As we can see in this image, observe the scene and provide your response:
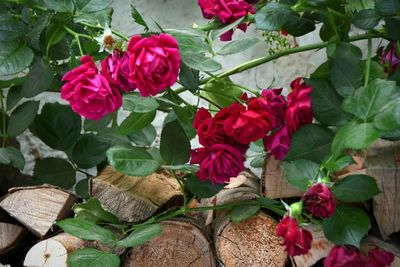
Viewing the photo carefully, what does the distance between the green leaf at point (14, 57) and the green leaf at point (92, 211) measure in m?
0.25

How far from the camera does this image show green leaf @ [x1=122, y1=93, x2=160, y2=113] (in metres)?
1.02

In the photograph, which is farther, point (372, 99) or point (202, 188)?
point (202, 188)

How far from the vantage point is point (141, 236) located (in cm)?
102

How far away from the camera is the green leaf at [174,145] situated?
109 cm

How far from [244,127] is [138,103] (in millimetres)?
187

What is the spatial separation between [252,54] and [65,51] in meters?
0.58

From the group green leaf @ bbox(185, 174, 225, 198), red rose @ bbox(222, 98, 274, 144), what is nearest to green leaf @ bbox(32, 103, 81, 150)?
green leaf @ bbox(185, 174, 225, 198)

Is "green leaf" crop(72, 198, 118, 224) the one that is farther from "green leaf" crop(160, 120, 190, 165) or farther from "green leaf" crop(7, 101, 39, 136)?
"green leaf" crop(7, 101, 39, 136)

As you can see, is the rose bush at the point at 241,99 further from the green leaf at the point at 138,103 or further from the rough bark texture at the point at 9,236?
the rough bark texture at the point at 9,236

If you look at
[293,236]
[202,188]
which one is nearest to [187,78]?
[202,188]

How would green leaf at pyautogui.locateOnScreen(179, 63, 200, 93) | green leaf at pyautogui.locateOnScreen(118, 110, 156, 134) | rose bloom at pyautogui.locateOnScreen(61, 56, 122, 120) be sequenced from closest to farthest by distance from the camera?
rose bloom at pyautogui.locateOnScreen(61, 56, 122, 120) < green leaf at pyautogui.locateOnScreen(179, 63, 200, 93) < green leaf at pyautogui.locateOnScreen(118, 110, 156, 134)

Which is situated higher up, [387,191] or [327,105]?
[327,105]

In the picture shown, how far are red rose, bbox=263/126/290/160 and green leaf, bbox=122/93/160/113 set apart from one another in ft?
0.64

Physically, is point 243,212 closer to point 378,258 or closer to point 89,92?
point 378,258
